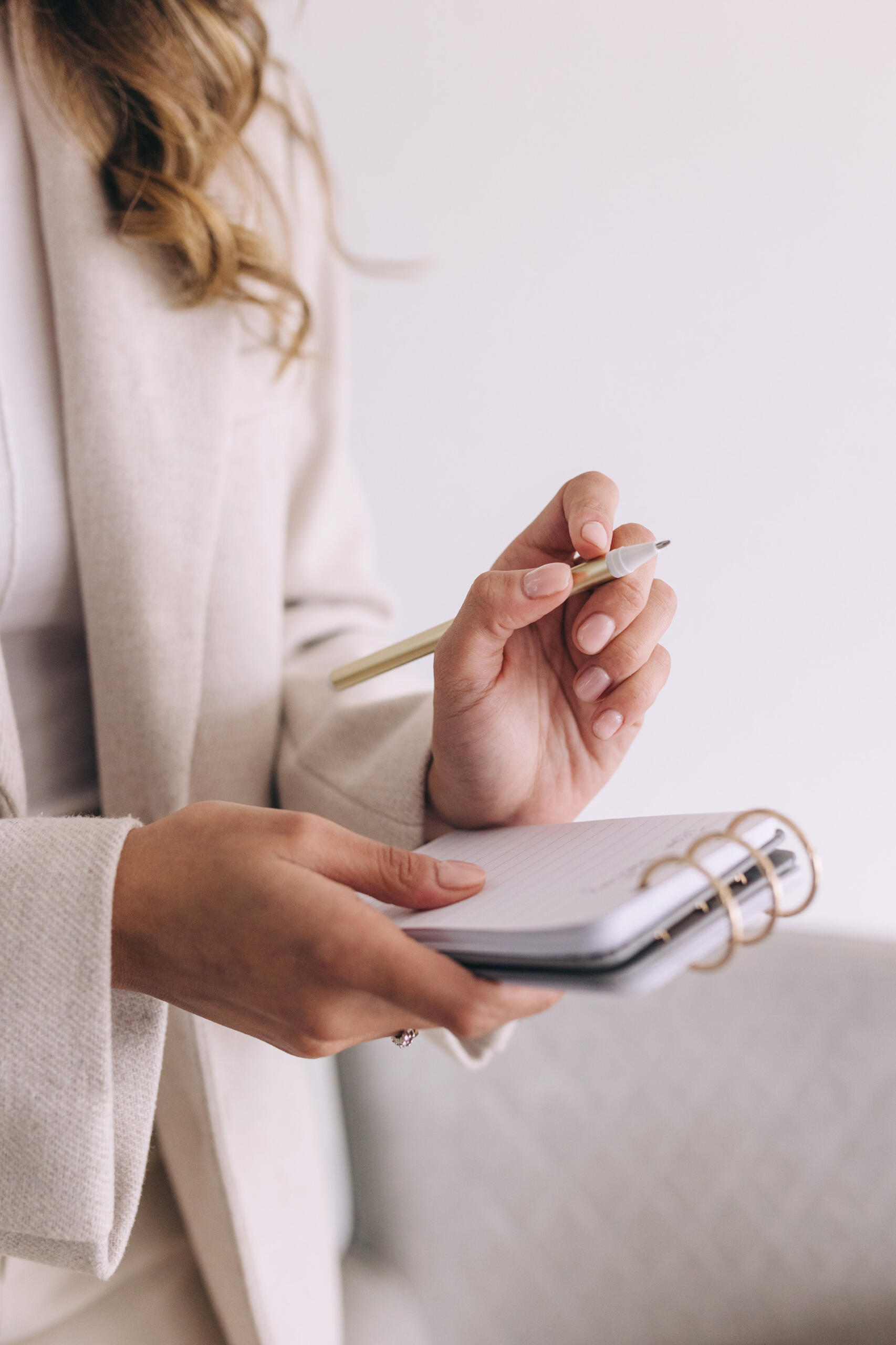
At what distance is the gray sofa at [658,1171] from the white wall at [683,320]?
13cm

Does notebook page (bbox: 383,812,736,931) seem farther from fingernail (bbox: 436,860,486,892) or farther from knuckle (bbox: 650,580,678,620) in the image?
knuckle (bbox: 650,580,678,620)

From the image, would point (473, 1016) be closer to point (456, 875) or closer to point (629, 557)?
point (456, 875)

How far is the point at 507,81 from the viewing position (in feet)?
2.68

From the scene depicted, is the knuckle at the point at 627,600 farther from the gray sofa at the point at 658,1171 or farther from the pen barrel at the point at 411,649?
the gray sofa at the point at 658,1171

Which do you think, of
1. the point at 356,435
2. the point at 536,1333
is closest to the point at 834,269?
the point at 356,435

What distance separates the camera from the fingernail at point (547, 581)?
42 cm

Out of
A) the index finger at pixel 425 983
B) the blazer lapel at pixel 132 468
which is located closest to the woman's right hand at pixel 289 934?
the index finger at pixel 425 983

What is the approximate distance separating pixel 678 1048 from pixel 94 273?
0.82m

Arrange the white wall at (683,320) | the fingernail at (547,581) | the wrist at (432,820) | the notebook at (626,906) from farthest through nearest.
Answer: the white wall at (683,320) < the wrist at (432,820) < the fingernail at (547,581) < the notebook at (626,906)

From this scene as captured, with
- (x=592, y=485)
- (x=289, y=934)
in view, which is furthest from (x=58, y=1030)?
(x=592, y=485)

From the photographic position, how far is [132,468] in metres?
0.60

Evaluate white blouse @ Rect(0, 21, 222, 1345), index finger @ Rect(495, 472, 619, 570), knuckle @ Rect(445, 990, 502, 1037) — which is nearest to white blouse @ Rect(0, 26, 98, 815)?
white blouse @ Rect(0, 21, 222, 1345)

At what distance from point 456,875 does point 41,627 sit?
0.41m

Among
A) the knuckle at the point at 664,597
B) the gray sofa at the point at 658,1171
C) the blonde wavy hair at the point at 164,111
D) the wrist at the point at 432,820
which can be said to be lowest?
the gray sofa at the point at 658,1171
